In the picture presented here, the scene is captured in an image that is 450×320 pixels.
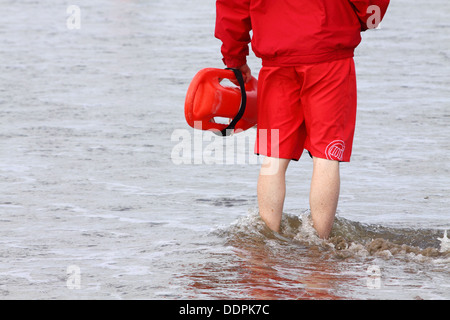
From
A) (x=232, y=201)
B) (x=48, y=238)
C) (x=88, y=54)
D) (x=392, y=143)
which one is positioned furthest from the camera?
(x=88, y=54)

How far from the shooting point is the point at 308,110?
4344mm

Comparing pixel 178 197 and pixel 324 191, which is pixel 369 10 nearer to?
pixel 324 191

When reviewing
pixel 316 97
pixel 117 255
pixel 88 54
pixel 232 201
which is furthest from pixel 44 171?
pixel 88 54

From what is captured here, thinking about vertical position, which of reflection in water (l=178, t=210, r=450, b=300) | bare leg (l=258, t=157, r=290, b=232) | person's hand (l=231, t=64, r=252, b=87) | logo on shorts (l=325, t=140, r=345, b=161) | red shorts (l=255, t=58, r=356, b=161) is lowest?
reflection in water (l=178, t=210, r=450, b=300)

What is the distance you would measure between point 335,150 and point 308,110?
0.23 m

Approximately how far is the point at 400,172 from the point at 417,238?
139 cm

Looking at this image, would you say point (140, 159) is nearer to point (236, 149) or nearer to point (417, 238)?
point (236, 149)

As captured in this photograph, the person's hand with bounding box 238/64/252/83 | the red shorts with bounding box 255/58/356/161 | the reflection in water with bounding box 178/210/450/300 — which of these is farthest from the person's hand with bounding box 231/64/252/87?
the reflection in water with bounding box 178/210/450/300

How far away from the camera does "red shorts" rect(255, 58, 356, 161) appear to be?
14.0ft

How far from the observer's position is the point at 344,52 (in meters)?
4.29

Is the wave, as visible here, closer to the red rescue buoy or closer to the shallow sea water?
the shallow sea water

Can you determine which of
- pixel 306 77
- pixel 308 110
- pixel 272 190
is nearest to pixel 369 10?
pixel 306 77

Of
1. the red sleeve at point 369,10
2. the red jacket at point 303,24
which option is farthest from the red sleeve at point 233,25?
the red sleeve at point 369,10

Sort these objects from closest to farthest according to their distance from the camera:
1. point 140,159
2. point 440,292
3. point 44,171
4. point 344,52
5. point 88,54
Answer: point 440,292 < point 344,52 < point 44,171 < point 140,159 < point 88,54
